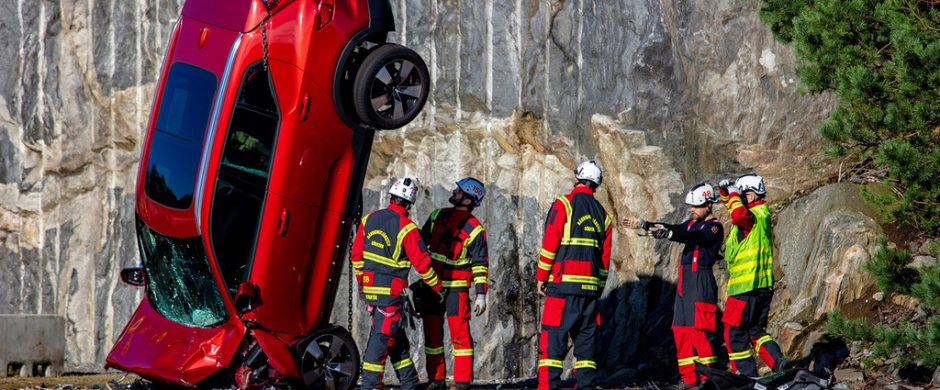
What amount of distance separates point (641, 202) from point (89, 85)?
29.0 feet

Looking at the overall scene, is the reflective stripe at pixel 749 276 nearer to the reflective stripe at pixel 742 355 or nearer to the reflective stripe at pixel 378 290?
the reflective stripe at pixel 742 355

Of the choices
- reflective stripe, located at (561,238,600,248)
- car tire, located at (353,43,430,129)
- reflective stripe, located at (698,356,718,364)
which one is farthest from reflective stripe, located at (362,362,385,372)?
reflective stripe, located at (698,356,718,364)

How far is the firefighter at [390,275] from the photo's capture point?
1027 centimetres

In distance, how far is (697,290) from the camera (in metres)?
11.0

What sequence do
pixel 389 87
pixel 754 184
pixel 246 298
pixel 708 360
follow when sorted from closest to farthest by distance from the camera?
pixel 246 298
pixel 389 87
pixel 708 360
pixel 754 184

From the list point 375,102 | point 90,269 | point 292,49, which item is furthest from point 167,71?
point 90,269

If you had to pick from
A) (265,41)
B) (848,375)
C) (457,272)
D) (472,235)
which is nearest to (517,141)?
(472,235)

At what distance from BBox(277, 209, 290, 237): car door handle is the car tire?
99 centimetres

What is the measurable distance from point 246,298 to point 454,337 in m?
2.40

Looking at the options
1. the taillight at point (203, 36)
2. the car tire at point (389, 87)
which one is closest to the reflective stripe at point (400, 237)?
the car tire at point (389, 87)

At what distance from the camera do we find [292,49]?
30.2 feet

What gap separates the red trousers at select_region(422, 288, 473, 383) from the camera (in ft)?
35.6

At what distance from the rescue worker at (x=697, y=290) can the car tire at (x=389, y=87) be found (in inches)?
93.2

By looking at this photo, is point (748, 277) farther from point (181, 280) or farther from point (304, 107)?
point (181, 280)
